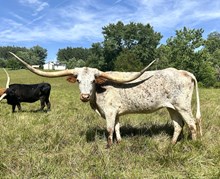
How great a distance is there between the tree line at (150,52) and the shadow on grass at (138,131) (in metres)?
23.5

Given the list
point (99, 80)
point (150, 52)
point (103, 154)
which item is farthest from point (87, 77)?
point (150, 52)

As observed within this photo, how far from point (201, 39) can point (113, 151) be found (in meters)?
54.8

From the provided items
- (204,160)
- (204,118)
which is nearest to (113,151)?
(204,160)

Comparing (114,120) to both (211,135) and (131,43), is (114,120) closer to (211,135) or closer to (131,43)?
(211,135)

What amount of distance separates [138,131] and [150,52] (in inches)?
2755

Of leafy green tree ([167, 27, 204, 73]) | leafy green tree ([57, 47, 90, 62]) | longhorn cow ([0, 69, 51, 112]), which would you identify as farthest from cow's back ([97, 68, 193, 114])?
leafy green tree ([57, 47, 90, 62])

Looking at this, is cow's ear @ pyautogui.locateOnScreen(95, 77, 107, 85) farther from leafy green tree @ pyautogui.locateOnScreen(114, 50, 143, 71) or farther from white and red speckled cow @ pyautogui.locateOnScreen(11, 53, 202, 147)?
leafy green tree @ pyautogui.locateOnScreen(114, 50, 143, 71)

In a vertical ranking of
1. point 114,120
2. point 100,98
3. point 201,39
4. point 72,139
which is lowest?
point 72,139

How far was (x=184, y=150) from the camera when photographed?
241 inches

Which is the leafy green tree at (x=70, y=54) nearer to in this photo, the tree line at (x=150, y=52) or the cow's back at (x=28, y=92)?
the tree line at (x=150, y=52)

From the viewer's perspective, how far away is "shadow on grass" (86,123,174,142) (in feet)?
24.9

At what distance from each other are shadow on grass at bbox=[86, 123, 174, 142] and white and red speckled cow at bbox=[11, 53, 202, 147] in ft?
1.92

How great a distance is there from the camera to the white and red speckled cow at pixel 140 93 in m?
6.82

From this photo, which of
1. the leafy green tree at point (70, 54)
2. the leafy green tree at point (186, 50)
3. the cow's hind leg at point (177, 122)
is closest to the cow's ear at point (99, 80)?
the cow's hind leg at point (177, 122)
